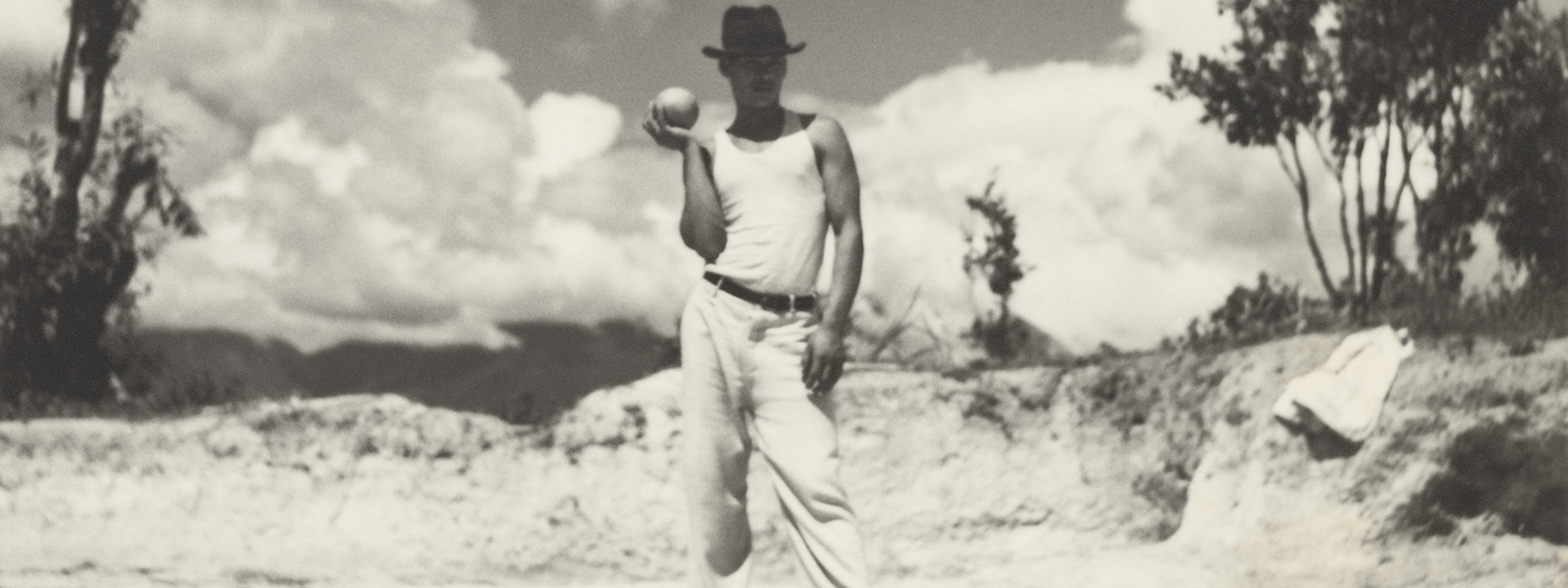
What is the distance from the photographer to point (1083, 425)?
8.04 meters

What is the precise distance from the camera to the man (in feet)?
11.6

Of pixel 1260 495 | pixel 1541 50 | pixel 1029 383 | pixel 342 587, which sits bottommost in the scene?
pixel 342 587

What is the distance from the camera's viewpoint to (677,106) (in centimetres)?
365

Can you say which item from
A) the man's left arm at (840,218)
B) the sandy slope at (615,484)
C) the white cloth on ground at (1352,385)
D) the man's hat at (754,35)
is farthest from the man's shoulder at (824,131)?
the white cloth on ground at (1352,385)

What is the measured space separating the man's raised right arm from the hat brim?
223 mm

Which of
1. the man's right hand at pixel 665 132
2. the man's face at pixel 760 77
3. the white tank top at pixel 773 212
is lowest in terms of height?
the white tank top at pixel 773 212

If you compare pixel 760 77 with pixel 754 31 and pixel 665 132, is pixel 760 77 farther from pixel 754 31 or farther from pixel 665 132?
pixel 665 132

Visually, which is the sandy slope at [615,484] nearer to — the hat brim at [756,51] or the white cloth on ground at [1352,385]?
the white cloth on ground at [1352,385]

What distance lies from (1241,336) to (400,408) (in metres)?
4.93

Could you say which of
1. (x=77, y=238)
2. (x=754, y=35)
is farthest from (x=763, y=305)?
(x=77, y=238)

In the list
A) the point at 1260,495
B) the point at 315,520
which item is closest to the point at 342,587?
the point at 315,520

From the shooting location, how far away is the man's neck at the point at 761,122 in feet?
12.1

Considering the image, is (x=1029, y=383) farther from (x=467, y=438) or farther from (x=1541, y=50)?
(x=1541, y=50)

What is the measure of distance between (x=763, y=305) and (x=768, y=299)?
0.07 ft
